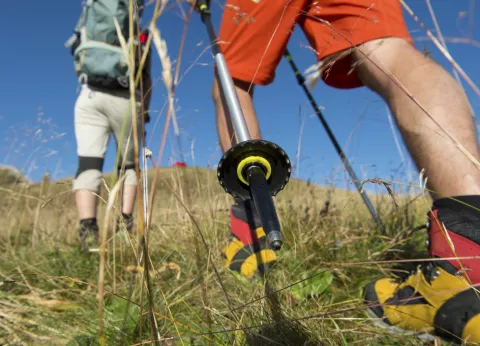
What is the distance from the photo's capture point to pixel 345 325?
3.22 ft

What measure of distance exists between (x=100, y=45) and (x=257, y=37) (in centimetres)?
155

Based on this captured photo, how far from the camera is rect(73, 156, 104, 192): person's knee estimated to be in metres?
2.45

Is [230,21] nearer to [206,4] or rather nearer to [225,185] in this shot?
[206,4]

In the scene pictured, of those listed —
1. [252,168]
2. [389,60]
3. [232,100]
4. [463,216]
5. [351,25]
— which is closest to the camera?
[252,168]

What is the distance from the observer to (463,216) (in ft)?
3.07

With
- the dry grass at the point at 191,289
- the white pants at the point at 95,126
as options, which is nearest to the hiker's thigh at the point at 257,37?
the dry grass at the point at 191,289

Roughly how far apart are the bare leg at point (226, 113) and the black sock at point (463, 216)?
2.33ft

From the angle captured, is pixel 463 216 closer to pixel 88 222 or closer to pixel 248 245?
pixel 248 245

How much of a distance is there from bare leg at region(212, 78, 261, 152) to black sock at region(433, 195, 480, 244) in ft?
2.33

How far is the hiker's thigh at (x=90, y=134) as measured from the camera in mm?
2516

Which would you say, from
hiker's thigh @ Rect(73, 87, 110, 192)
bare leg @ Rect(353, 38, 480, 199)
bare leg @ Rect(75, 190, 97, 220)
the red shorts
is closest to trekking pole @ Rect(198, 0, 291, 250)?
bare leg @ Rect(353, 38, 480, 199)

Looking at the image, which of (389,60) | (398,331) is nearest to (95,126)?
(389,60)

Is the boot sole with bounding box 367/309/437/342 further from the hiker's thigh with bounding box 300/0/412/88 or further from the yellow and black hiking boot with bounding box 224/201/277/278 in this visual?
the hiker's thigh with bounding box 300/0/412/88

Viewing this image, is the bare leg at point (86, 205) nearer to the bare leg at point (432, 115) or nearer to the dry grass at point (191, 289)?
the dry grass at point (191, 289)
